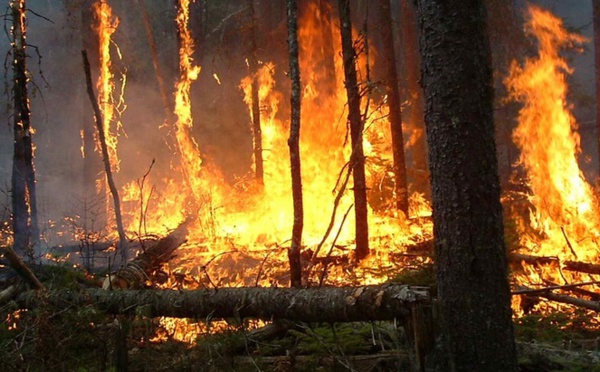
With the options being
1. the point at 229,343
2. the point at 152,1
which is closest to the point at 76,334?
the point at 229,343

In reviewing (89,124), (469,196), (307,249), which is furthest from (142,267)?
(89,124)

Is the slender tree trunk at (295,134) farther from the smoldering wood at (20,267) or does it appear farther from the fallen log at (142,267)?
the smoldering wood at (20,267)

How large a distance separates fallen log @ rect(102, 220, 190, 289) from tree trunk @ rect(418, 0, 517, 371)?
3.47 m

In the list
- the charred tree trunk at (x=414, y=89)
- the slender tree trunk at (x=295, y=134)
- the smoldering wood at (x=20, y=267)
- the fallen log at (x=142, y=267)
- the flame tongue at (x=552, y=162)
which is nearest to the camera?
the smoldering wood at (x=20, y=267)

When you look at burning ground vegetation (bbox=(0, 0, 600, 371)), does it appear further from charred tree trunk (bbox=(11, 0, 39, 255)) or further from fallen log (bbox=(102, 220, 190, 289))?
charred tree trunk (bbox=(11, 0, 39, 255))

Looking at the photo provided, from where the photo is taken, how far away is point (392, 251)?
962 centimetres

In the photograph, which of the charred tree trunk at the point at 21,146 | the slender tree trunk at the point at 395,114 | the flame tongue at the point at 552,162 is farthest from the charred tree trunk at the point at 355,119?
the charred tree trunk at the point at 21,146

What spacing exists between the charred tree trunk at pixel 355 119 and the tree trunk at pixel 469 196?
5.52 meters

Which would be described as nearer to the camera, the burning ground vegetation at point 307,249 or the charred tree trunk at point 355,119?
the burning ground vegetation at point 307,249

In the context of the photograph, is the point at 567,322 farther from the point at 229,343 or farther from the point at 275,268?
the point at 275,268

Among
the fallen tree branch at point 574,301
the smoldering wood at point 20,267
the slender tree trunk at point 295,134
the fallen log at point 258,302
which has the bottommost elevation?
the fallen tree branch at point 574,301

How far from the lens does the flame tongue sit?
8930mm

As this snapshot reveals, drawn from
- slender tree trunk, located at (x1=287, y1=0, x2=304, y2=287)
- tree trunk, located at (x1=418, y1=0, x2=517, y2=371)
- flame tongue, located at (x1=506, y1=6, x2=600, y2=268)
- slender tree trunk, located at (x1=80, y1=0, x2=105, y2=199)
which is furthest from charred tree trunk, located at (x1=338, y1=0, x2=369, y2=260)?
slender tree trunk, located at (x1=80, y1=0, x2=105, y2=199)

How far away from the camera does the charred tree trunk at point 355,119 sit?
9.02 metres
